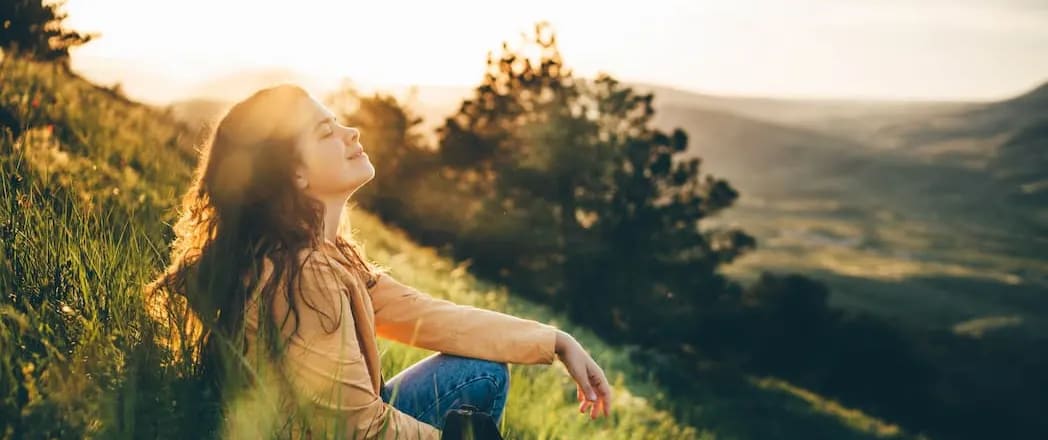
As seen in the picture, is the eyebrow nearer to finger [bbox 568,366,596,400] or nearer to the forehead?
the forehead

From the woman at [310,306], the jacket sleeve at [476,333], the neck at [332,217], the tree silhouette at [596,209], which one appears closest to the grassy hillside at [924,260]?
the tree silhouette at [596,209]

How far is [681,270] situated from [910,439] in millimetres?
9652

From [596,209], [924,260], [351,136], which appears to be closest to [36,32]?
[351,136]

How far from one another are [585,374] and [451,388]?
49 centimetres

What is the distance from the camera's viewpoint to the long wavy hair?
2.55 meters

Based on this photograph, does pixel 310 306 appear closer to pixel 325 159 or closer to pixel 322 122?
pixel 325 159

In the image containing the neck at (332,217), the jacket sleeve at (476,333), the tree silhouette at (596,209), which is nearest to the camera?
the neck at (332,217)

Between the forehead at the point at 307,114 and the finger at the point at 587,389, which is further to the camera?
the finger at the point at 587,389

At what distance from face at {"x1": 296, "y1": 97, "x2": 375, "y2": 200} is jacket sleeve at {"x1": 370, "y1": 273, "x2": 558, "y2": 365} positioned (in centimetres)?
55

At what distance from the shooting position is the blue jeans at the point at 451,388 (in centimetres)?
306

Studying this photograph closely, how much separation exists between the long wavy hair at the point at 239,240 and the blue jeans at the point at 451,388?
49cm

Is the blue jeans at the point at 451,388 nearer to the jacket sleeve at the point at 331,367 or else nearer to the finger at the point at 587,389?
the finger at the point at 587,389

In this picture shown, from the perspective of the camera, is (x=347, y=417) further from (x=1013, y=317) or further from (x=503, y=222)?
(x=1013, y=317)

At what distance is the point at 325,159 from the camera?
2926 mm
